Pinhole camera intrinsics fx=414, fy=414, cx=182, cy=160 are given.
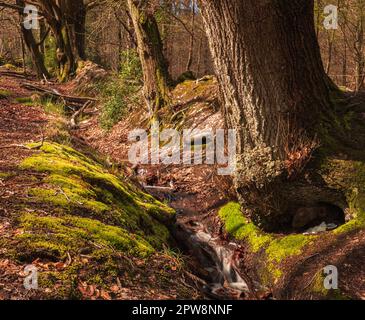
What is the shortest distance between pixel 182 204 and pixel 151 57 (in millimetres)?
5300

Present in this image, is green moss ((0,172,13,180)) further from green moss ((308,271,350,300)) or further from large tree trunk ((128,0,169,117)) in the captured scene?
large tree trunk ((128,0,169,117))

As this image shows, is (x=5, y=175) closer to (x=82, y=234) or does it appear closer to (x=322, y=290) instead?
(x=82, y=234)

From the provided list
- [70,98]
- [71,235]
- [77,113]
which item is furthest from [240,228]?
[70,98]

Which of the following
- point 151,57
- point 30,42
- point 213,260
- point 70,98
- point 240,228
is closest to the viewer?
point 213,260

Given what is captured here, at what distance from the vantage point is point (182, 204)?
8172mm

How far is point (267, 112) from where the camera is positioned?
580cm

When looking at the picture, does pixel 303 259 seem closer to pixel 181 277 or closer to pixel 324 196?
pixel 324 196

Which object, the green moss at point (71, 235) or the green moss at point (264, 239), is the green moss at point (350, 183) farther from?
the green moss at point (71, 235)

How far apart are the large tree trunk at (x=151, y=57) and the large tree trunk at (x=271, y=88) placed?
5847mm

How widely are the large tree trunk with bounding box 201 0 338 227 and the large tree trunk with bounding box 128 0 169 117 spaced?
5.85m

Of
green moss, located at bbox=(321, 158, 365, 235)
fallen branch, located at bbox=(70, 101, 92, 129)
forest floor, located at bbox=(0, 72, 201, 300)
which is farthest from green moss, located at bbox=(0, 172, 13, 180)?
fallen branch, located at bbox=(70, 101, 92, 129)

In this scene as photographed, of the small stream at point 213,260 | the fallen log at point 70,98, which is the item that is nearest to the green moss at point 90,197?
the small stream at point 213,260

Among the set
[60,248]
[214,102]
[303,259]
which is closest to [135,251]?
[60,248]
